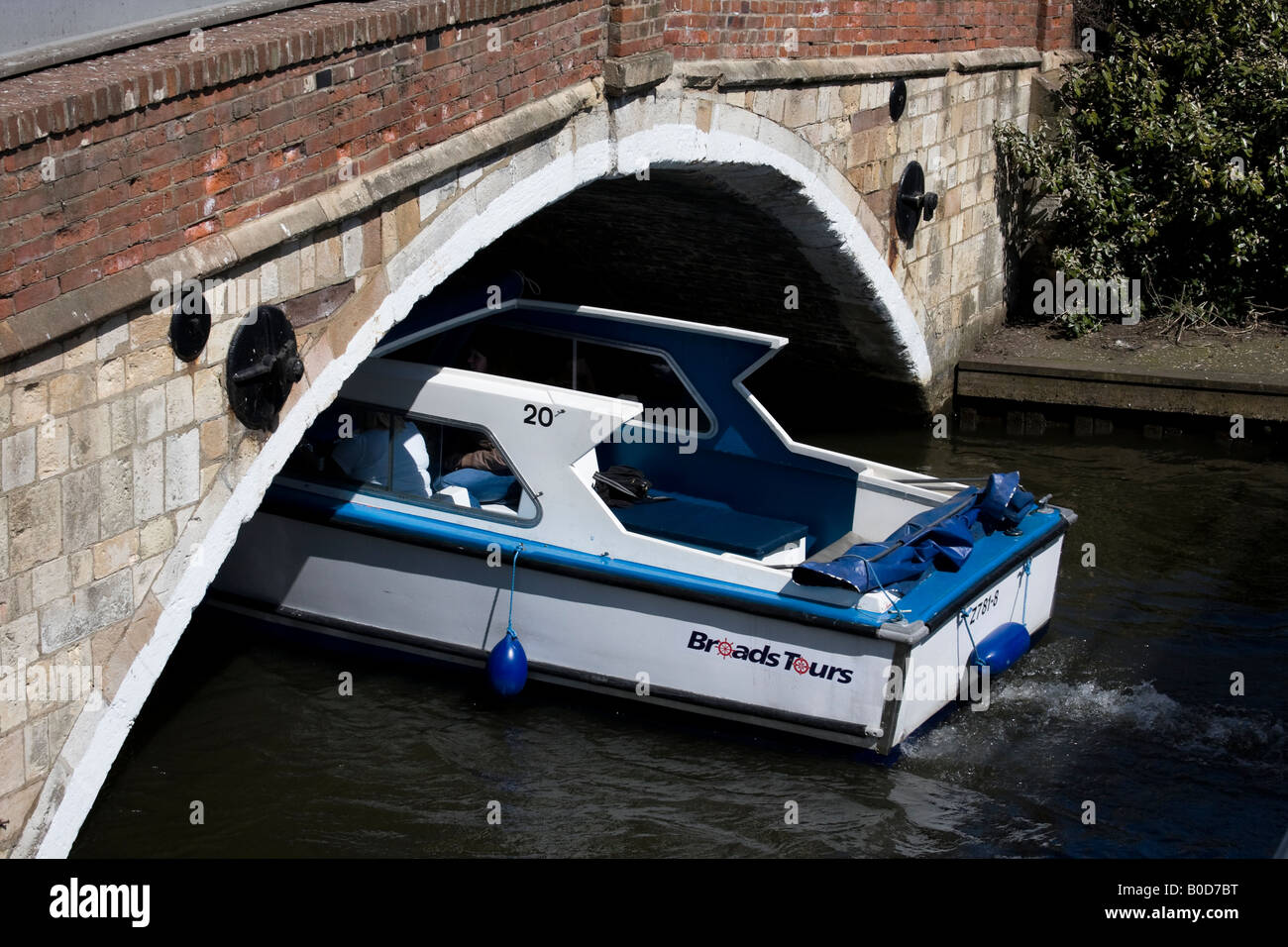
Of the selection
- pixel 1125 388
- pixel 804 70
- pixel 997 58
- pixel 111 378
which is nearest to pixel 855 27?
pixel 804 70

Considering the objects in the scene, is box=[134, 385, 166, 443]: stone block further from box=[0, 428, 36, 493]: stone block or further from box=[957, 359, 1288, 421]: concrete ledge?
box=[957, 359, 1288, 421]: concrete ledge

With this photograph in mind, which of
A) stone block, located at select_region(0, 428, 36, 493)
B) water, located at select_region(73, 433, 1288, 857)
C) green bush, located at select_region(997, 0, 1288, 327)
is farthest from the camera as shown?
green bush, located at select_region(997, 0, 1288, 327)

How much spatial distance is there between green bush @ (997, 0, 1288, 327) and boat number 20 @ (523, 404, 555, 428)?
5.99 meters

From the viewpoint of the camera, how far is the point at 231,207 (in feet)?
19.3

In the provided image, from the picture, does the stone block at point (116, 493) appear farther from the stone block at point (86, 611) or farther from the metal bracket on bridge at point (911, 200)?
the metal bracket on bridge at point (911, 200)

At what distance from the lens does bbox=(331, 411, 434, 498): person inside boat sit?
810cm

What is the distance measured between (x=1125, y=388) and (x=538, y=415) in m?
5.67

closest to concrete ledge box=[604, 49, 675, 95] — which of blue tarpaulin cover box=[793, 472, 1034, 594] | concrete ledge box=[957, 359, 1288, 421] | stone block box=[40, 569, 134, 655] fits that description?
blue tarpaulin cover box=[793, 472, 1034, 594]

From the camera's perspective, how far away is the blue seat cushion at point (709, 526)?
7941 mm

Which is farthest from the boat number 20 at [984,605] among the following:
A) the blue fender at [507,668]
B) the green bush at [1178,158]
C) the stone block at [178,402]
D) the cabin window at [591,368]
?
the green bush at [1178,158]

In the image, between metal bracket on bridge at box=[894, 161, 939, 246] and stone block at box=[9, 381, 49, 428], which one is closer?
stone block at box=[9, 381, 49, 428]

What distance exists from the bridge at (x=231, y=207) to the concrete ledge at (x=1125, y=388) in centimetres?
270

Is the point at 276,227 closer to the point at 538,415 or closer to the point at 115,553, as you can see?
the point at 115,553

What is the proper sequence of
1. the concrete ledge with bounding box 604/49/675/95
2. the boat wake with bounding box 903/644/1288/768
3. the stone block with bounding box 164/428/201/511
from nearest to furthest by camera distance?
the stone block with bounding box 164/428/201/511
the boat wake with bounding box 903/644/1288/768
the concrete ledge with bounding box 604/49/675/95
